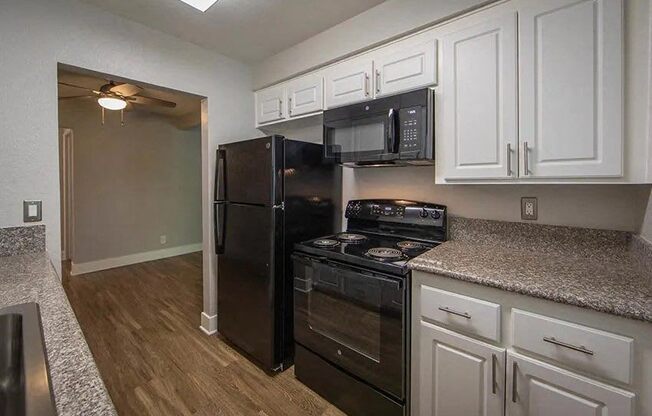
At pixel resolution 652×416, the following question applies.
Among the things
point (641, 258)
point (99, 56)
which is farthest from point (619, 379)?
point (99, 56)

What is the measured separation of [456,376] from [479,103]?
1.26 meters

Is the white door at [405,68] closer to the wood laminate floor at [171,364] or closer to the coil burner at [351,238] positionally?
the coil burner at [351,238]

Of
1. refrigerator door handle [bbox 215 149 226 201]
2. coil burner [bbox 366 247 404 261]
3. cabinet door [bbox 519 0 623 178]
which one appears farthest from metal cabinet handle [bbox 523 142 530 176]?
refrigerator door handle [bbox 215 149 226 201]

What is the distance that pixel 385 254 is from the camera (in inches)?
58.9

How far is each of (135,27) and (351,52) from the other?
1455 mm

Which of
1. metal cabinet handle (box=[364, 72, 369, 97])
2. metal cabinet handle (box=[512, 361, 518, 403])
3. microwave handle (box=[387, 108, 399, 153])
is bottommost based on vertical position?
metal cabinet handle (box=[512, 361, 518, 403])

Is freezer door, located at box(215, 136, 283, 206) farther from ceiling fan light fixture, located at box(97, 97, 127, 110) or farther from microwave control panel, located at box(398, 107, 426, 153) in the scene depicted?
ceiling fan light fixture, located at box(97, 97, 127, 110)

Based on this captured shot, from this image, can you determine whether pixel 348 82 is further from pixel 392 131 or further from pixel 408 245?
pixel 408 245

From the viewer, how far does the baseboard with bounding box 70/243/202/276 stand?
398 cm

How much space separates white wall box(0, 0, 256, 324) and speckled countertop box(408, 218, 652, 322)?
6.64 feet

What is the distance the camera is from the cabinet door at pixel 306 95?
2084 millimetres

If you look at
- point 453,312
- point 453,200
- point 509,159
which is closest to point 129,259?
point 453,200

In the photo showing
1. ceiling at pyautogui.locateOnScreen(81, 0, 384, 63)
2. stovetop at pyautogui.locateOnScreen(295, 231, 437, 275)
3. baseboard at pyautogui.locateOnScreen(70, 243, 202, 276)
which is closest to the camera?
stovetop at pyautogui.locateOnScreen(295, 231, 437, 275)

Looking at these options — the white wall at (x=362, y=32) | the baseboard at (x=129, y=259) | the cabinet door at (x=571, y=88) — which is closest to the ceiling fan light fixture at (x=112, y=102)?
the white wall at (x=362, y=32)
